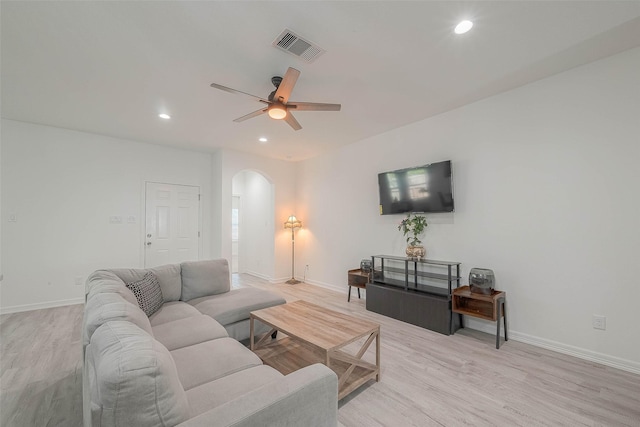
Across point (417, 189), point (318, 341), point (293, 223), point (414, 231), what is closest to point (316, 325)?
point (318, 341)

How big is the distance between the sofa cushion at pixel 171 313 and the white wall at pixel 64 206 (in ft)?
9.07

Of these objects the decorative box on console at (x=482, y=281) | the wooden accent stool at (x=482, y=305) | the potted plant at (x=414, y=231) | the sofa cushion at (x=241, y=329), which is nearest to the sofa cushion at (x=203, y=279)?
the sofa cushion at (x=241, y=329)

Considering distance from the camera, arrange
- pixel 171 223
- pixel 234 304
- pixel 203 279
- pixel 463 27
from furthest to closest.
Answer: pixel 171 223 < pixel 203 279 < pixel 234 304 < pixel 463 27

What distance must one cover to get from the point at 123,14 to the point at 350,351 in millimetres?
3446

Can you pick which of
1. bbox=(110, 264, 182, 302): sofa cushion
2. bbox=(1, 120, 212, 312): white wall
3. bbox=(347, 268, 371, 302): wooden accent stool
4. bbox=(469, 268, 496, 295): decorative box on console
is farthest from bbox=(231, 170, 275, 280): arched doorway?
bbox=(469, 268, 496, 295): decorative box on console

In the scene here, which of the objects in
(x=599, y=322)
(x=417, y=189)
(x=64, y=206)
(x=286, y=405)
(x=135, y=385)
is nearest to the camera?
(x=135, y=385)

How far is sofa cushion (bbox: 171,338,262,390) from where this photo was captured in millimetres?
1529

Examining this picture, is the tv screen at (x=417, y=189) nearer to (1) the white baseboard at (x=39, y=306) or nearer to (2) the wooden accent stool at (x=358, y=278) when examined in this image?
(2) the wooden accent stool at (x=358, y=278)

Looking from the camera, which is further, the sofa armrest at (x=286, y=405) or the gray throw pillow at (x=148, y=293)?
the gray throw pillow at (x=148, y=293)

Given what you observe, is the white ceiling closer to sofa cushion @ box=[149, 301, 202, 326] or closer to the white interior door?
the white interior door

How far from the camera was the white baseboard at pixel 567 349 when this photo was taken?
7.78ft

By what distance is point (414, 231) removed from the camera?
3.88m

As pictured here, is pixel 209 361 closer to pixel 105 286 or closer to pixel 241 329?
pixel 105 286

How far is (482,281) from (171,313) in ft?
10.8
